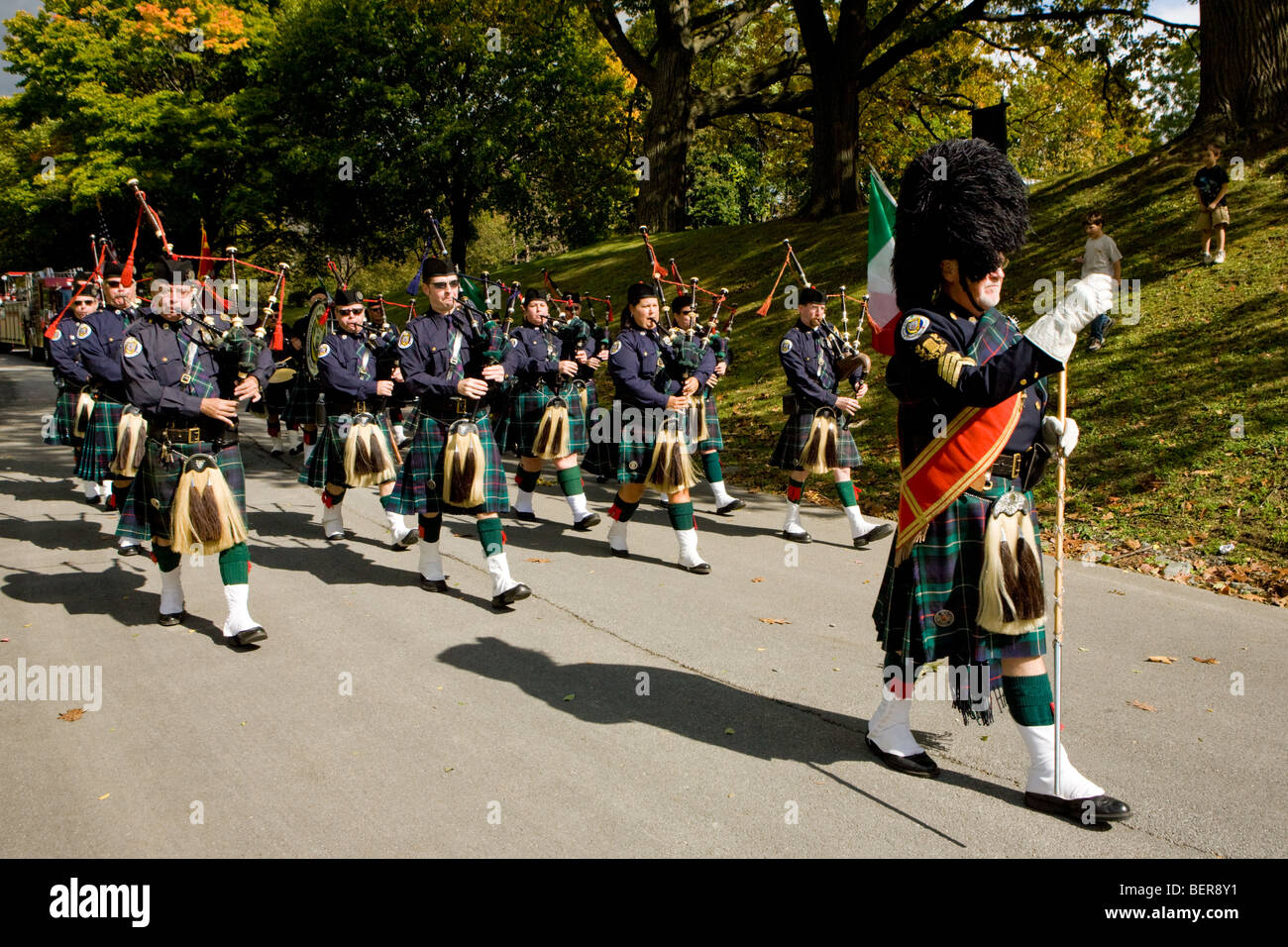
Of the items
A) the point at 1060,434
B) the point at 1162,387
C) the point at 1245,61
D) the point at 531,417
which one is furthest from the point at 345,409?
the point at 1245,61

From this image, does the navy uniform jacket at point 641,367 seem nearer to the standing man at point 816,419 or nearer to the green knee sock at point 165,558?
the standing man at point 816,419

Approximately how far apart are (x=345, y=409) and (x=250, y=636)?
314 centimetres

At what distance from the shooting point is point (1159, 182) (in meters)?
14.8

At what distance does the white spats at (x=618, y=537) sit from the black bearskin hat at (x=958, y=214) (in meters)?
4.33

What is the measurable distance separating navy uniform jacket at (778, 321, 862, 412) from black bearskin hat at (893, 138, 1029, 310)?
14.0 feet

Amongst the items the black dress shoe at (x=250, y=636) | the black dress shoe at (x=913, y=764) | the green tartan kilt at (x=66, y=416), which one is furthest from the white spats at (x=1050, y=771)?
the green tartan kilt at (x=66, y=416)

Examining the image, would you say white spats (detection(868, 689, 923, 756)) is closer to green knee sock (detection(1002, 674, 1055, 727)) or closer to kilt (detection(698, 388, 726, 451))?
green knee sock (detection(1002, 674, 1055, 727))

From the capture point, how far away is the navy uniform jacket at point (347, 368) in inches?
317

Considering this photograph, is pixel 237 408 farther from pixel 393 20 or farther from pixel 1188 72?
pixel 1188 72

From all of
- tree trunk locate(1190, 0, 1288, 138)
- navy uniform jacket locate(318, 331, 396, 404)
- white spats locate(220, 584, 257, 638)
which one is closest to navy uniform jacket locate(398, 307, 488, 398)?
white spats locate(220, 584, 257, 638)

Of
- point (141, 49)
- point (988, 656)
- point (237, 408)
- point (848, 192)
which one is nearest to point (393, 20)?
point (141, 49)

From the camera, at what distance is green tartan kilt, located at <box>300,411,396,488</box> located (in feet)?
26.7

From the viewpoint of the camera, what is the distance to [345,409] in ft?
27.3

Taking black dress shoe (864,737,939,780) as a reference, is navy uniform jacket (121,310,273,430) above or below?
above
